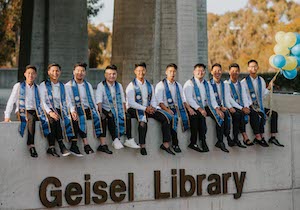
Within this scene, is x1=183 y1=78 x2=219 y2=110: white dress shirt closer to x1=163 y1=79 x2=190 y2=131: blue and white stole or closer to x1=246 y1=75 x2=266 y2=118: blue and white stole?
x1=163 y1=79 x2=190 y2=131: blue and white stole

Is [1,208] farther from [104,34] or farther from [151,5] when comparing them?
[104,34]

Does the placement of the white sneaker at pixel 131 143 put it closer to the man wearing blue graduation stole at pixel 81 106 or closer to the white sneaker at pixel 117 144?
the white sneaker at pixel 117 144

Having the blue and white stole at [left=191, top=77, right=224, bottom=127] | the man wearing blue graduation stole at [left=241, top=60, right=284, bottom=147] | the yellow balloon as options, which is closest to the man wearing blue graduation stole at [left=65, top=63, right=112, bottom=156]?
the blue and white stole at [left=191, top=77, right=224, bottom=127]

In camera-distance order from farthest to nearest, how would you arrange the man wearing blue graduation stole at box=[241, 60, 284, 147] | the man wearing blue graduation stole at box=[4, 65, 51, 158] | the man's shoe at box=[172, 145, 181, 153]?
1. the man wearing blue graduation stole at box=[241, 60, 284, 147]
2. the man's shoe at box=[172, 145, 181, 153]
3. the man wearing blue graduation stole at box=[4, 65, 51, 158]

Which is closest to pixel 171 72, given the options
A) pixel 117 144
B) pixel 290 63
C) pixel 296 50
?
pixel 117 144

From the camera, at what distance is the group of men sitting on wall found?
11.8 meters

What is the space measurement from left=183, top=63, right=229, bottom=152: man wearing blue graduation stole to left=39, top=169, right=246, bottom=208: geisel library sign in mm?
583

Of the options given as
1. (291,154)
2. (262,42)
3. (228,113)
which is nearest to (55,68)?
(228,113)

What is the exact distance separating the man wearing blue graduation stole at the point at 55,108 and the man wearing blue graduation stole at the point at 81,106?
9cm

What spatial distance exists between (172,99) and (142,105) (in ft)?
1.92

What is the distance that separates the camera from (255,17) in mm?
70125

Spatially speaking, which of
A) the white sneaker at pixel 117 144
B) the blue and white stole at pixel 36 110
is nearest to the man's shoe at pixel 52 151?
the blue and white stole at pixel 36 110

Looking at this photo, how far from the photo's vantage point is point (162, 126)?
12.8 meters

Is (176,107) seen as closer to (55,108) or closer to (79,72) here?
(79,72)
